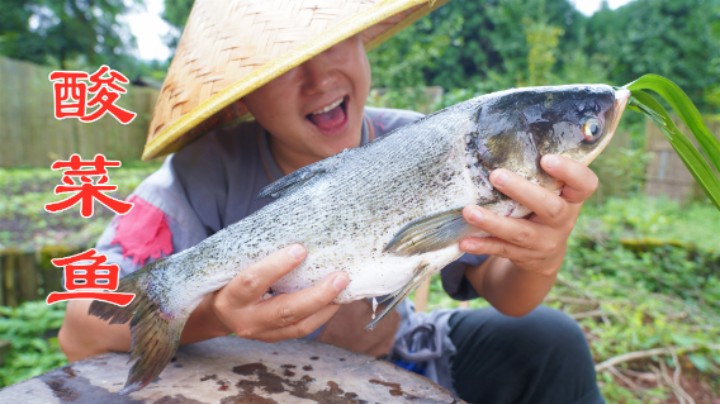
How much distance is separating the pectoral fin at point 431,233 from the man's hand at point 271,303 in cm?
18

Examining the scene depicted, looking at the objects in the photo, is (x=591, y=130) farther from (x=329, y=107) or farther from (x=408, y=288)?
(x=329, y=107)

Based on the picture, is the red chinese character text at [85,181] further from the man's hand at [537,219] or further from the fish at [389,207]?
the man's hand at [537,219]

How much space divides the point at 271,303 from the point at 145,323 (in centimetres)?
33

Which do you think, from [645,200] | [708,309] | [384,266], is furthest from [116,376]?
[645,200]

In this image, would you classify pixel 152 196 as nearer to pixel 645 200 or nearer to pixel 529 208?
pixel 529 208

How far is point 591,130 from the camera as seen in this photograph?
1289 millimetres

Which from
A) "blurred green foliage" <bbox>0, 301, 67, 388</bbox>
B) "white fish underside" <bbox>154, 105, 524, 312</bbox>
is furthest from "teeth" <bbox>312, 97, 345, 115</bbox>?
"blurred green foliage" <bbox>0, 301, 67, 388</bbox>

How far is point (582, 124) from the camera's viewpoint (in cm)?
128

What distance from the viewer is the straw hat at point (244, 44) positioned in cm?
150

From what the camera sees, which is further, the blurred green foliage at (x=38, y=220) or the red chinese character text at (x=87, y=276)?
the blurred green foliage at (x=38, y=220)

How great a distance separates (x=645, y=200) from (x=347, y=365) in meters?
9.99

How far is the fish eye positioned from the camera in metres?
1.28

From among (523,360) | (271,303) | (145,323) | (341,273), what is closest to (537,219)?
(341,273)

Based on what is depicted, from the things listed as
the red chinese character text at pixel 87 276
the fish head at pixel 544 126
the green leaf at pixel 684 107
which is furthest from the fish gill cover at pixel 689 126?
the red chinese character text at pixel 87 276
